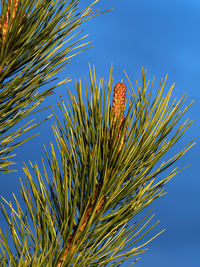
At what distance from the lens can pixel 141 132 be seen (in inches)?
94.6

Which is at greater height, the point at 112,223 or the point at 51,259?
the point at 112,223

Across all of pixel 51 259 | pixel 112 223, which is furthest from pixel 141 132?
pixel 51 259

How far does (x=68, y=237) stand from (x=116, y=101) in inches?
34.3

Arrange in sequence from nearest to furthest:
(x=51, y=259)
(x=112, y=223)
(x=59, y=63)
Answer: (x=51, y=259), (x=112, y=223), (x=59, y=63)

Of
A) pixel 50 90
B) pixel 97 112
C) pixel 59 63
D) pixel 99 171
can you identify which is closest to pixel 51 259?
pixel 99 171

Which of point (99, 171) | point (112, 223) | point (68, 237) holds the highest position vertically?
point (99, 171)

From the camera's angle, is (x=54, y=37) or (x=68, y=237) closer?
(x=68, y=237)

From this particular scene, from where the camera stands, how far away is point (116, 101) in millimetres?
2371

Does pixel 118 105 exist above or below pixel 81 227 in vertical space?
above

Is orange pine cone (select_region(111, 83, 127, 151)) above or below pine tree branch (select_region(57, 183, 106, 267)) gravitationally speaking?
above

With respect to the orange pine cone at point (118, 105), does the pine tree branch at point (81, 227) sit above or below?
below

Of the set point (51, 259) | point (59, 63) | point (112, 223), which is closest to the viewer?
point (51, 259)

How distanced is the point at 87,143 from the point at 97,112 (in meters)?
0.21

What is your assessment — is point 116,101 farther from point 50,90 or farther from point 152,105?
point 50,90
